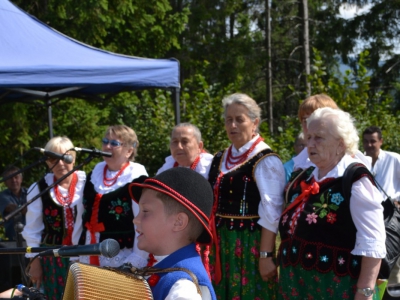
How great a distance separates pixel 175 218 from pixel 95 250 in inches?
19.5

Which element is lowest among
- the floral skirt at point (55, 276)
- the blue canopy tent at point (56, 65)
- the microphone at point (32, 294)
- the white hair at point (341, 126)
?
the floral skirt at point (55, 276)

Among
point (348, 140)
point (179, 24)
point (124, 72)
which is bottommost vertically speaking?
point (348, 140)

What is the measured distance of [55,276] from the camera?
16.7 ft

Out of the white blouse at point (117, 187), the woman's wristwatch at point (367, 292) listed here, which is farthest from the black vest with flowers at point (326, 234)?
the white blouse at point (117, 187)

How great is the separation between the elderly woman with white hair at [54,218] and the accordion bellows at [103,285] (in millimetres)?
2875

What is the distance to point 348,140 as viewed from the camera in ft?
11.6

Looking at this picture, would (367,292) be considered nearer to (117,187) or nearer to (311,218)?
(311,218)

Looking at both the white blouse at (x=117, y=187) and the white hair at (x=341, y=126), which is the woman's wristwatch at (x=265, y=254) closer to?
the white blouse at (x=117, y=187)

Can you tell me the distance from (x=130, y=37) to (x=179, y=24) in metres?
1.19

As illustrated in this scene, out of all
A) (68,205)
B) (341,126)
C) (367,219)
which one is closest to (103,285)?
(367,219)

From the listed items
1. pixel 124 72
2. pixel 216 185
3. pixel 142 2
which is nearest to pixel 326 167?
pixel 216 185

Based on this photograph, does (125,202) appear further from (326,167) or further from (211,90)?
(211,90)

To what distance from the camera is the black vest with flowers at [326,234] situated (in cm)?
338

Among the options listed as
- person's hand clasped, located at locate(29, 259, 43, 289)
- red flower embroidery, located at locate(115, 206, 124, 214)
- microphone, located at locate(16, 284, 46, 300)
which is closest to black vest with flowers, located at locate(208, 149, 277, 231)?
red flower embroidery, located at locate(115, 206, 124, 214)
